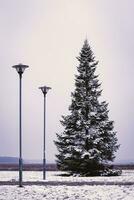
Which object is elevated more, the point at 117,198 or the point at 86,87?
the point at 86,87

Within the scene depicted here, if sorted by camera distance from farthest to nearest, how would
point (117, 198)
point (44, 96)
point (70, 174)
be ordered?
point (70, 174) → point (44, 96) → point (117, 198)

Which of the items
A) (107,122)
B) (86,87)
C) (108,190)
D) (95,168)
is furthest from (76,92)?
(108,190)

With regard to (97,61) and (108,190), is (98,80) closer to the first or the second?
(97,61)

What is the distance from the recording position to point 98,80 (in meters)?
43.0

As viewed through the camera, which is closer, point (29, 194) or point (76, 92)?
point (29, 194)

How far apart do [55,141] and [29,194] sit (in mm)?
21611

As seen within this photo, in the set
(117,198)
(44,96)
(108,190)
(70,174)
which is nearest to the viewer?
(117,198)

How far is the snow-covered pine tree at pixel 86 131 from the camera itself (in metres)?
41.2

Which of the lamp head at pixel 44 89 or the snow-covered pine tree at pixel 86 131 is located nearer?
the lamp head at pixel 44 89

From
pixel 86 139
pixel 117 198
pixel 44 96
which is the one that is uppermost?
pixel 44 96

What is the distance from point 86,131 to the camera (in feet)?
138

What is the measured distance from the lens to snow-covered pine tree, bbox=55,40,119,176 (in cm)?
4119

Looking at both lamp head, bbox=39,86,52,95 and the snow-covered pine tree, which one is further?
the snow-covered pine tree

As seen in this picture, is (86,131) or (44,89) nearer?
(44,89)
